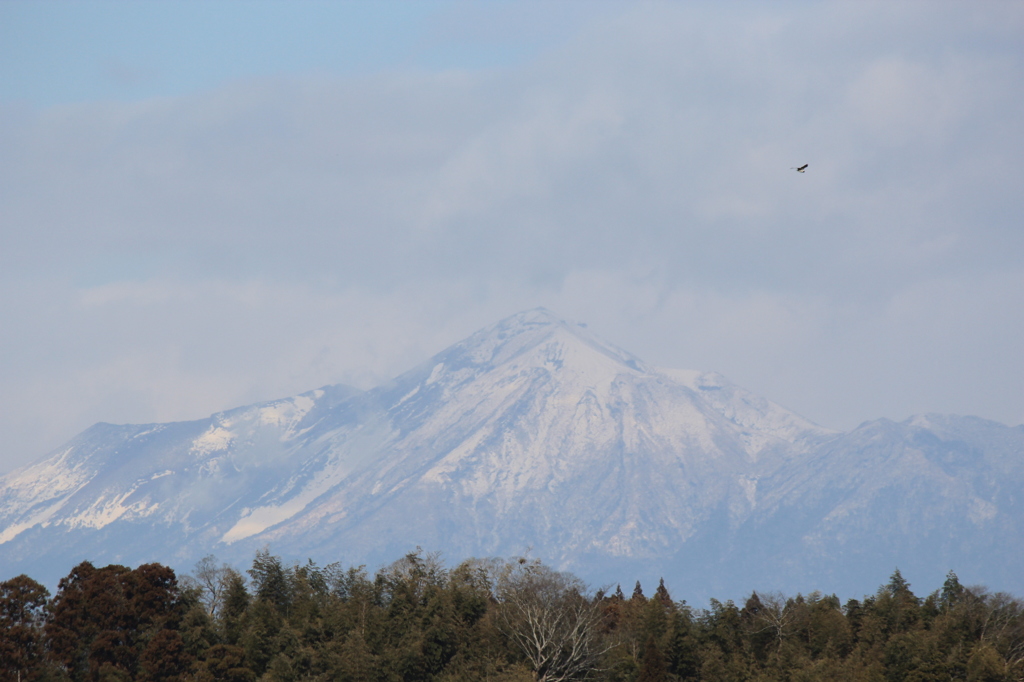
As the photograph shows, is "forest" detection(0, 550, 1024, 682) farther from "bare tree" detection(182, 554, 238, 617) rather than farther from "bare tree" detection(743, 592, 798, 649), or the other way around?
"bare tree" detection(182, 554, 238, 617)

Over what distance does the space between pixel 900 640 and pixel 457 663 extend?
4089cm

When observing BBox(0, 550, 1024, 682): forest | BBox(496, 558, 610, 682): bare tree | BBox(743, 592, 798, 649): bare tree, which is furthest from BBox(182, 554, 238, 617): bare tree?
BBox(743, 592, 798, 649): bare tree

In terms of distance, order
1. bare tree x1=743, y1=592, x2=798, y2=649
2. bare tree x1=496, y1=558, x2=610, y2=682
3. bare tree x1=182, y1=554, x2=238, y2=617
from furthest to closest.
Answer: bare tree x1=182, y1=554, x2=238, y2=617
bare tree x1=743, y1=592, x2=798, y2=649
bare tree x1=496, y1=558, x2=610, y2=682

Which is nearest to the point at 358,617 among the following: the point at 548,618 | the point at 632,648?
the point at 548,618

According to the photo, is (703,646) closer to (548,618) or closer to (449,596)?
(548,618)

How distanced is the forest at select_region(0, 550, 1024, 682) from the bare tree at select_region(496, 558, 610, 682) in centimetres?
21

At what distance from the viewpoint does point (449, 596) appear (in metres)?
117

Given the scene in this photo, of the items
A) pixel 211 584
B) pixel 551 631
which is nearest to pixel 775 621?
pixel 551 631

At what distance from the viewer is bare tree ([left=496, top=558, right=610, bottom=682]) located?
108 meters

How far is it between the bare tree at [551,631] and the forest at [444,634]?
0.70 ft

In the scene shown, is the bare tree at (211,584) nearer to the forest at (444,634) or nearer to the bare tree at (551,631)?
the forest at (444,634)

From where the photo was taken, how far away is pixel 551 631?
350 ft

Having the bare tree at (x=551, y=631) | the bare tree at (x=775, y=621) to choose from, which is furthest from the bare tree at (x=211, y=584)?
the bare tree at (x=775, y=621)

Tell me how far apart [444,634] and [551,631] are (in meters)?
10.3
